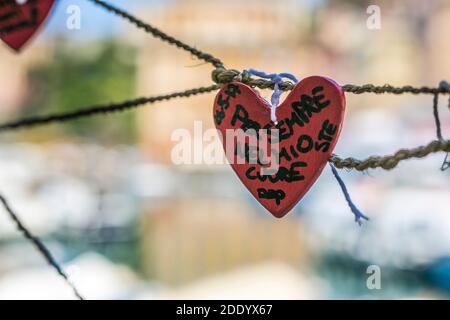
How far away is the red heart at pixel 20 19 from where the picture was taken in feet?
1.71

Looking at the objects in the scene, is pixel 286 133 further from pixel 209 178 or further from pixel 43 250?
pixel 209 178

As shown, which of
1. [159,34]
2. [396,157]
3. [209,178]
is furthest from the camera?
[209,178]

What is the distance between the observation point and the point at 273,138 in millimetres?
446

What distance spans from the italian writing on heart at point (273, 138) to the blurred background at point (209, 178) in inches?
2.3

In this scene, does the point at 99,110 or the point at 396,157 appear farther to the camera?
the point at 99,110

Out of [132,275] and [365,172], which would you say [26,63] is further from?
[365,172]

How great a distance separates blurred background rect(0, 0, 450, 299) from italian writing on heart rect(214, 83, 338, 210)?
2.3 inches

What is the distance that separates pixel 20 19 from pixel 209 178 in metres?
6.26

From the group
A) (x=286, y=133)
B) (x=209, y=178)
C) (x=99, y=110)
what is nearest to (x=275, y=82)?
(x=286, y=133)

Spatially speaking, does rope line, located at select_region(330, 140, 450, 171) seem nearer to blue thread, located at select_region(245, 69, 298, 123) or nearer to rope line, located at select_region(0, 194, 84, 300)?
blue thread, located at select_region(245, 69, 298, 123)

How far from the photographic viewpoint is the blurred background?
2490 millimetres

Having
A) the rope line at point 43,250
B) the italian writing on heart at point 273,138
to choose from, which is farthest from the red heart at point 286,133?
the rope line at point 43,250

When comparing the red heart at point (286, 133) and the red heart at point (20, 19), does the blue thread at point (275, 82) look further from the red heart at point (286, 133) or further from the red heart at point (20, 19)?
the red heart at point (20, 19)

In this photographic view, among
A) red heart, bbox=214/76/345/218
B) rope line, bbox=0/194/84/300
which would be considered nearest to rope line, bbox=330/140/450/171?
red heart, bbox=214/76/345/218
